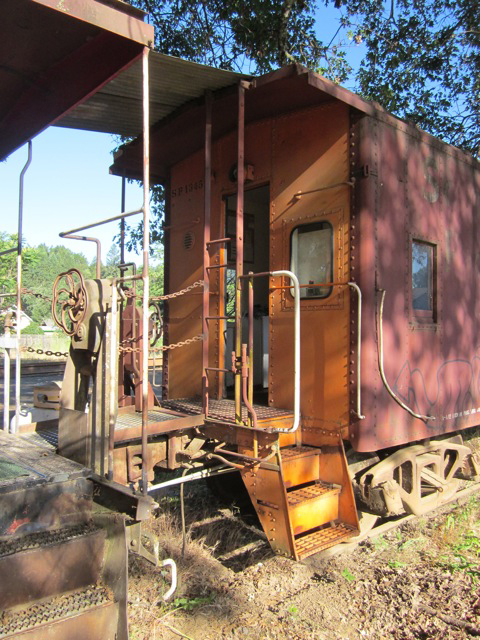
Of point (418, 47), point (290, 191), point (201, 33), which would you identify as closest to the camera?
point (290, 191)

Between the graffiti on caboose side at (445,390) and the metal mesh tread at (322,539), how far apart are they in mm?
1270

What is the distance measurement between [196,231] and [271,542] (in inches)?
134

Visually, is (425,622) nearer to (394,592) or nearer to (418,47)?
(394,592)

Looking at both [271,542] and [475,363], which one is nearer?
[271,542]

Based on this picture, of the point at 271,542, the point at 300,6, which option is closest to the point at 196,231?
the point at 271,542

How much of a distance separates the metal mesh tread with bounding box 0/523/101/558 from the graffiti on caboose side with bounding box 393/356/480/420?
2.92m

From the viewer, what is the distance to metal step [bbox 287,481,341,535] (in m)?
3.96

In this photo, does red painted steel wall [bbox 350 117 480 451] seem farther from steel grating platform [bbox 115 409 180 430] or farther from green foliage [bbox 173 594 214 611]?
green foliage [bbox 173 594 214 611]

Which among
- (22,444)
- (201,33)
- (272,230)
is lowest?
(22,444)

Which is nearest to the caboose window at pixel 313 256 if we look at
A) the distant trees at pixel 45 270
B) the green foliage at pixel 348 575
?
the green foliage at pixel 348 575

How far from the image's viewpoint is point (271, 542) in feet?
12.7

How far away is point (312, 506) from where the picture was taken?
4109 mm

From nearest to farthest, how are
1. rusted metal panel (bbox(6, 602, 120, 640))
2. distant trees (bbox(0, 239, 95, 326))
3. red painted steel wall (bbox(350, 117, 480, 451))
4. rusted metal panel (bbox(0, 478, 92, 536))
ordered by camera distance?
rusted metal panel (bbox(6, 602, 120, 640)), rusted metal panel (bbox(0, 478, 92, 536)), red painted steel wall (bbox(350, 117, 480, 451)), distant trees (bbox(0, 239, 95, 326))

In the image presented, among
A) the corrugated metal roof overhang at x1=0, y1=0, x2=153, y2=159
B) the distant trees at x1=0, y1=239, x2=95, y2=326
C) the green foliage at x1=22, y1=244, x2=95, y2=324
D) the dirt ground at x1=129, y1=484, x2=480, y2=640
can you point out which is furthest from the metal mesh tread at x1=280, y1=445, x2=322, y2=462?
the green foliage at x1=22, y1=244, x2=95, y2=324
